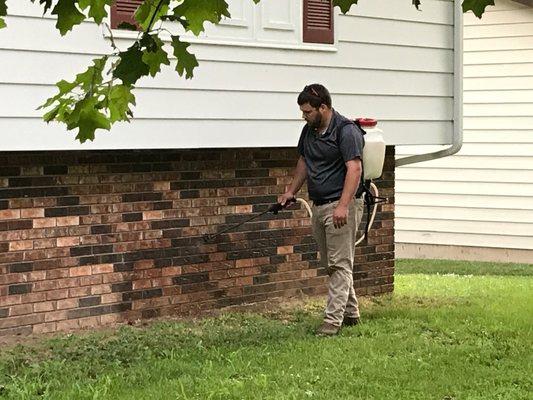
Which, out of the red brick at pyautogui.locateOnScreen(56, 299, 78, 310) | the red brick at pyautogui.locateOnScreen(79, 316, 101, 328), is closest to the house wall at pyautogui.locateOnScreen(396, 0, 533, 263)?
the red brick at pyautogui.locateOnScreen(79, 316, 101, 328)

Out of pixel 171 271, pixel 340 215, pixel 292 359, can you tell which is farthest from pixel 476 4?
pixel 171 271

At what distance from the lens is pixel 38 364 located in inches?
272

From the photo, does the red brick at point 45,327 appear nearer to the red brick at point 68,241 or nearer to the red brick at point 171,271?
the red brick at point 68,241

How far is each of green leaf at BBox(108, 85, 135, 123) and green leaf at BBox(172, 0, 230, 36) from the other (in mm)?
535

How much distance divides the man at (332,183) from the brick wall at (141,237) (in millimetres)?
1031

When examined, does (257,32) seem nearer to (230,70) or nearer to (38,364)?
(230,70)

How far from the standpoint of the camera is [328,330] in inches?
314

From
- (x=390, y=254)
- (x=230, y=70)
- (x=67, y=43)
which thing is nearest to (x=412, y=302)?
Result: (x=390, y=254)

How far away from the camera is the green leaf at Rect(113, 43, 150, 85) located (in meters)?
3.71

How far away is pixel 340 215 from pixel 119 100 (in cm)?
370

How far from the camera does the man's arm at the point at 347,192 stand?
7777 millimetres

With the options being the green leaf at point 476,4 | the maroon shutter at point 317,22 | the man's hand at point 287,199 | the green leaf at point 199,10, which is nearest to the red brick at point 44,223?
the man's hand at point 287,199

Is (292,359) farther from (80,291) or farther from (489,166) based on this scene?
(489,166)

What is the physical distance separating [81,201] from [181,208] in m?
0.94
